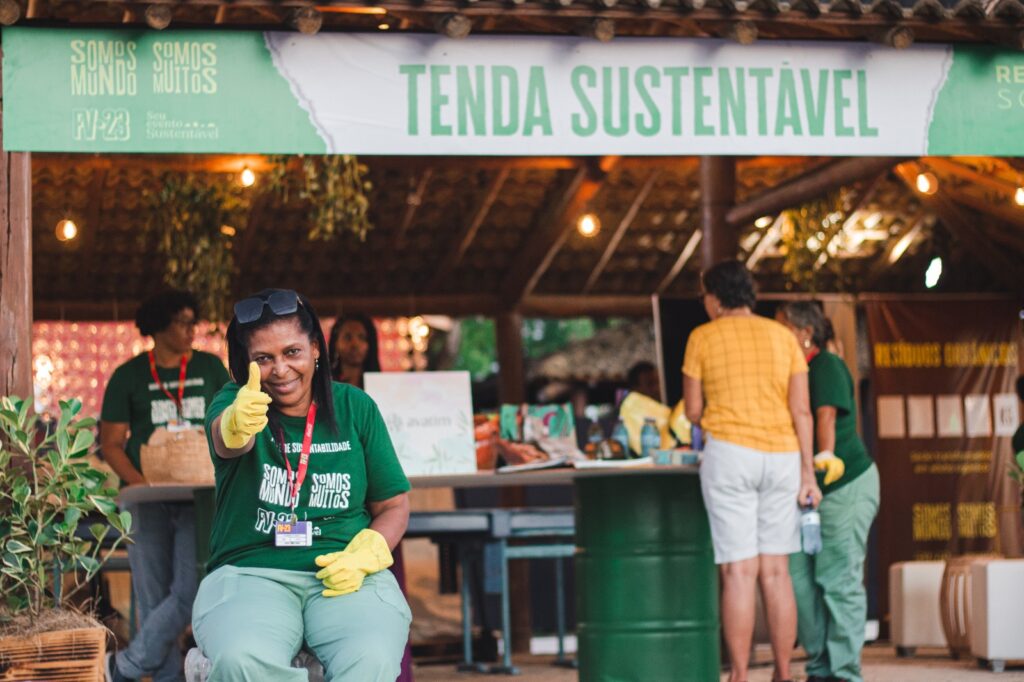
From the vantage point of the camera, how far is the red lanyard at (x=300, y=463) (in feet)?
12.9

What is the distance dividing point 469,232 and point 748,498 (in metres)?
5.84

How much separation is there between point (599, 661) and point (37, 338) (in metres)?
6.68

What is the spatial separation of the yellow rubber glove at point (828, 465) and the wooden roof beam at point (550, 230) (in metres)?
3.75

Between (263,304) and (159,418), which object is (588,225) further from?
(263,304)

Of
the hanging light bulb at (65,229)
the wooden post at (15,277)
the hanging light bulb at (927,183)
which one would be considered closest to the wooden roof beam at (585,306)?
the hanging light bulb at (927,183)

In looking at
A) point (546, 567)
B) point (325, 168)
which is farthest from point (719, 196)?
point (546, 567)

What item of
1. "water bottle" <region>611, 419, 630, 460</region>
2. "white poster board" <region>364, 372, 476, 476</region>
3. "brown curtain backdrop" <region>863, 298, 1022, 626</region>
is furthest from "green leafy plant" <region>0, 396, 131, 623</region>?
"brown curtain backdrop" <region>863, 298, 1022, 626</region>

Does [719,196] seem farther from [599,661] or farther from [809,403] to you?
[599,661]

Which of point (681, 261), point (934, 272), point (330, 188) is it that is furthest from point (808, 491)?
point (681, 261)

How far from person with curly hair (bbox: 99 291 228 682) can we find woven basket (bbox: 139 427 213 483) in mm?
617

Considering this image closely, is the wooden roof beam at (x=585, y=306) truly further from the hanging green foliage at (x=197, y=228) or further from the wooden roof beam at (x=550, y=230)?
the hanging green foliage at (x=197, y=228)

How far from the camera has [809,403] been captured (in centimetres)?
629

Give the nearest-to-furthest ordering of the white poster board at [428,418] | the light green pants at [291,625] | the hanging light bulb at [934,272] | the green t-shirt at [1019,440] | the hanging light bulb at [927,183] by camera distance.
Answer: the light green pants at [291,625]
the white poster board at [428,418]
the green t-shirt at [1019,440]
the hanging light bulb at [927,183]
the hanging light bulb at [934,272]

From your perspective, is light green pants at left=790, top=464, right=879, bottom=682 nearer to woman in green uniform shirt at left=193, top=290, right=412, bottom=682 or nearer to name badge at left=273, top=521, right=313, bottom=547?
Result: woman in green uniform shirt at left=193, top=290, right=412, bottom=682
